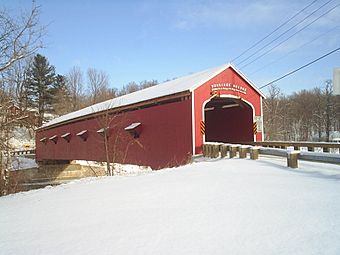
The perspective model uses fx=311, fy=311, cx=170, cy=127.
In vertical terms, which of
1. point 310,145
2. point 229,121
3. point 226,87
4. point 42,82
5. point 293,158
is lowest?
point 293,158

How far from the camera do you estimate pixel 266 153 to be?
7520 millimetres

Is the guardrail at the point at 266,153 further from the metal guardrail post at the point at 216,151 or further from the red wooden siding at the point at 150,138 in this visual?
the red wooden siding at the point at 150,138

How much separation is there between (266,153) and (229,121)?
740 cm

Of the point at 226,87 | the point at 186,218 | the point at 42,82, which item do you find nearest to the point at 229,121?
the point at 226,87

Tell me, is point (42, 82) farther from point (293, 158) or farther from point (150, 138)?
point (293, 158)

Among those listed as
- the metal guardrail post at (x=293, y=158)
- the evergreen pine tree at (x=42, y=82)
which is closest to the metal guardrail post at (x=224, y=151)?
the metal guardrail post at (x=293, y=158)

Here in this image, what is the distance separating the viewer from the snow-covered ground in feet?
7.83

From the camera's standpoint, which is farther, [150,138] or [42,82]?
[42,82]

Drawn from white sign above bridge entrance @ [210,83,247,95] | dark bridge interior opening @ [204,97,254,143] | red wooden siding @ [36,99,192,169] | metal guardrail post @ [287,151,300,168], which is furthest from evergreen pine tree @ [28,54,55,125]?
metal guardrail post @ [287,151,300,168]

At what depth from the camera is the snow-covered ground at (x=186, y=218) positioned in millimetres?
2387

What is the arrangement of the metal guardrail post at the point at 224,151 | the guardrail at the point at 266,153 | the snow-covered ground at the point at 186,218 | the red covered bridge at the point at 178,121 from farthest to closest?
the red covered bridge at the point at 178,121 → the metal guardrail post at the point at 224,151 → the guardrail at the point at 266,153 → the snow-covered ground at the point at 186,218

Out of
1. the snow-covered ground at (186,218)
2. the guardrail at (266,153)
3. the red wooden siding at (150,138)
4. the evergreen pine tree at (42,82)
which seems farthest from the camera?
the evergreen pine tree at (42,82)

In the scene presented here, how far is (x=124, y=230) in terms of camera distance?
2826mm

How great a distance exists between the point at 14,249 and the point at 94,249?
2.43 feet
